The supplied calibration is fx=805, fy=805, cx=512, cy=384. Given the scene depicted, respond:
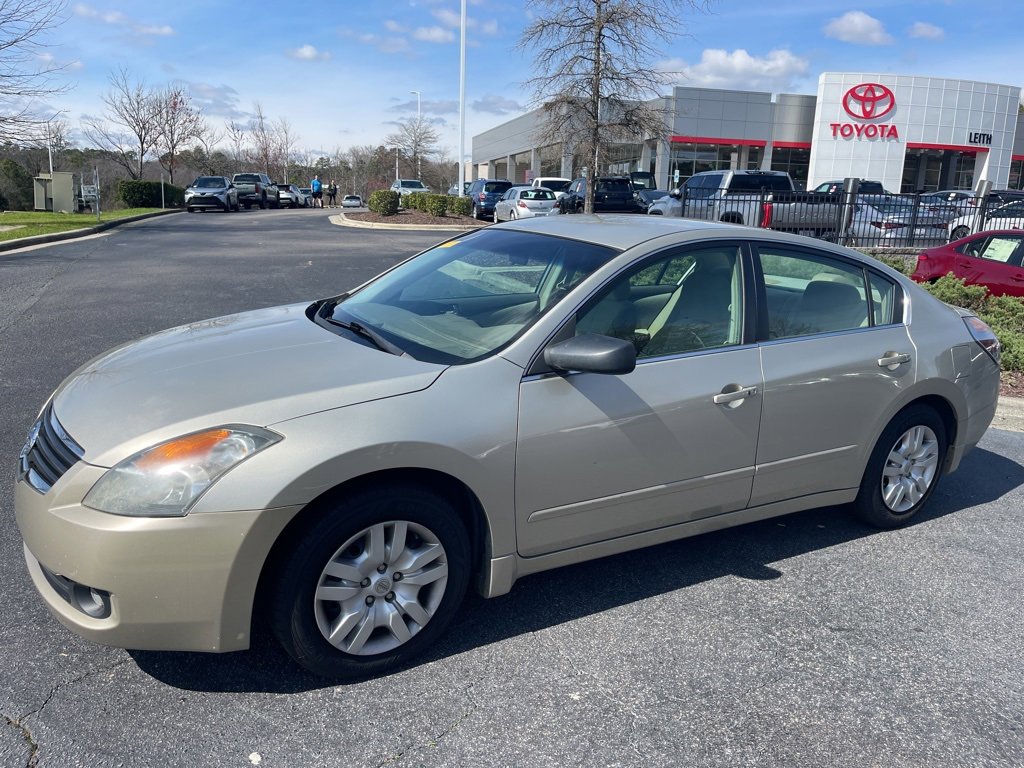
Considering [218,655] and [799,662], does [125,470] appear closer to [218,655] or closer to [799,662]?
[218,655]

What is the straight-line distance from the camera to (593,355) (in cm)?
305

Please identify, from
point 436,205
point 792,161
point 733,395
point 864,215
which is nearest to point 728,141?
point 792,161

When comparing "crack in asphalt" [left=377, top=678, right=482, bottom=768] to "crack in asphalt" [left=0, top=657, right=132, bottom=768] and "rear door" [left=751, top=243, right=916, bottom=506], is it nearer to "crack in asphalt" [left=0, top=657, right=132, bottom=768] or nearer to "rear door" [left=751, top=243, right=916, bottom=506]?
"crack in asphalt" [left=0, top=657, right=132, bottom=768]

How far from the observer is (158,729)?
2.61 metres

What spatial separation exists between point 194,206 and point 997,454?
3266 cm

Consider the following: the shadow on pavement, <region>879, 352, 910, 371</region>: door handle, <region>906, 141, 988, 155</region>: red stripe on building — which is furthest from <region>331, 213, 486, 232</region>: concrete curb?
<region>906, 141, 988, 155</region>: red stripe on building

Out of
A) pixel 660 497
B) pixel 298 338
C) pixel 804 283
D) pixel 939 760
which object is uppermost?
pixel 804 283

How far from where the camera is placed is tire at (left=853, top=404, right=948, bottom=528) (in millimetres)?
4262

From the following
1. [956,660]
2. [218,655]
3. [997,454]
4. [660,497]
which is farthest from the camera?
[997,454]

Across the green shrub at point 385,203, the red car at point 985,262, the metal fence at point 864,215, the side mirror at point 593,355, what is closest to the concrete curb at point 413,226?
the green shrub at point 385,203

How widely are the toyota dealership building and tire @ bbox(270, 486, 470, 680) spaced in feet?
130

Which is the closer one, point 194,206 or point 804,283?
point 804,283

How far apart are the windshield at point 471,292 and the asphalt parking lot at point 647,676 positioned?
3.85 ft

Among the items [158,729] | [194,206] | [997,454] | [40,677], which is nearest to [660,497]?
[158,729]
